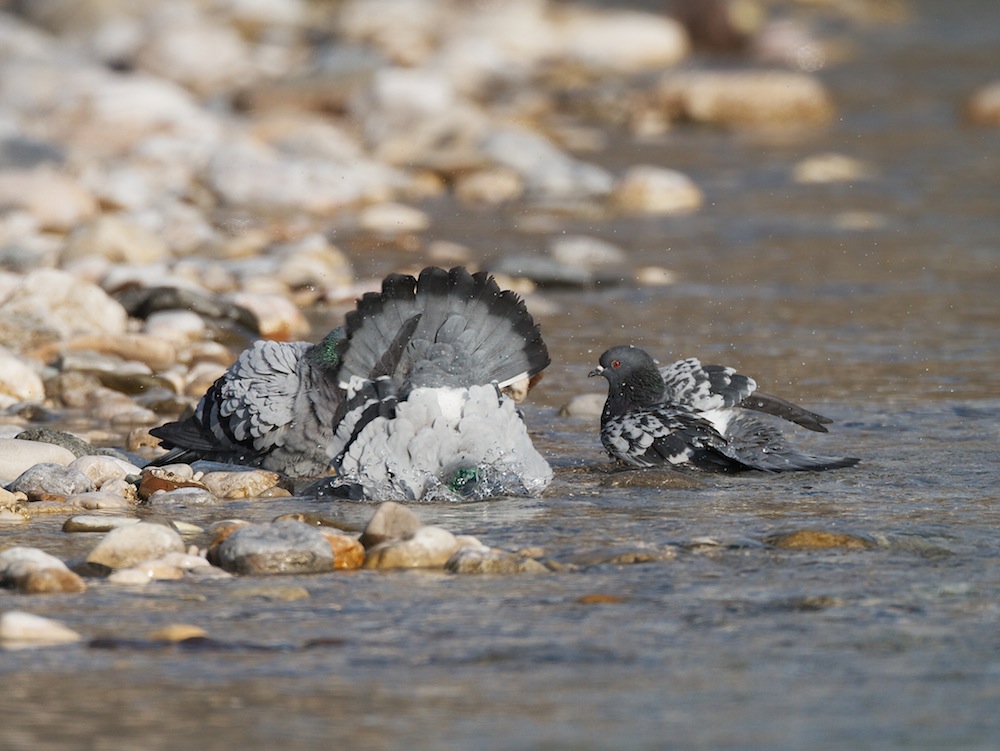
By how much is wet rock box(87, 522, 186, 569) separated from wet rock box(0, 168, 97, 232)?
801cm

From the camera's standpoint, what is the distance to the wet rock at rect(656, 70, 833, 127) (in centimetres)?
1956

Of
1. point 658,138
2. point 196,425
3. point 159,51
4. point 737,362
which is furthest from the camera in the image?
point 159,51

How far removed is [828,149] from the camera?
17484mm

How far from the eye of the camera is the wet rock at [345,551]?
15.9 feet

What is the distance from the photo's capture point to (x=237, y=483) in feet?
20.1

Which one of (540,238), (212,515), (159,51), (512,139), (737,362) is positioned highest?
(159,51)

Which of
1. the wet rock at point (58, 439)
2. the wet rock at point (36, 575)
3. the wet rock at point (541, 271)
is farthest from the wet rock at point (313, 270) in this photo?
the wet rock at point (36, 575)

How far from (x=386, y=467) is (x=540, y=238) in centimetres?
684

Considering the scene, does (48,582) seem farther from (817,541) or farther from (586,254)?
(586,254)

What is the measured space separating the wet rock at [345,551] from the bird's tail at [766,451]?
191 cm

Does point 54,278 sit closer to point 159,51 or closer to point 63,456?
point 63,456

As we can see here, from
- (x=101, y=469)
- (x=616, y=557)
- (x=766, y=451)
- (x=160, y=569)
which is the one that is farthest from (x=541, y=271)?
(x=160, y=569)

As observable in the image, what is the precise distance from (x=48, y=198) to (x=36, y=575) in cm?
877

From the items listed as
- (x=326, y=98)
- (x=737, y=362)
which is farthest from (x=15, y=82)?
(x=737, y=362)
